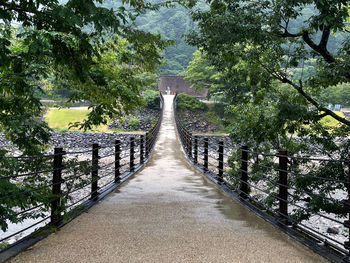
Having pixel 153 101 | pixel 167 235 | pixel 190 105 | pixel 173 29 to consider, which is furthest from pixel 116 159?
pixel 173 29

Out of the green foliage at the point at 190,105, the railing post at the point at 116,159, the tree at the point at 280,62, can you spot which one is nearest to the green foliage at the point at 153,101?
the green foliage at the point at 190,105

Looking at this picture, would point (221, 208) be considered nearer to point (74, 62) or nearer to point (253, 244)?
point (253, 244)

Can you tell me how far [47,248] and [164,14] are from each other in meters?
112

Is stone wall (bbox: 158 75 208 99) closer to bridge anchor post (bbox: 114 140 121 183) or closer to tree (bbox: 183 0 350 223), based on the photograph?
tree (bbox: 183 0 350 223)

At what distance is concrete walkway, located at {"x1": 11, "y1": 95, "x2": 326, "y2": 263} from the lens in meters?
3.34

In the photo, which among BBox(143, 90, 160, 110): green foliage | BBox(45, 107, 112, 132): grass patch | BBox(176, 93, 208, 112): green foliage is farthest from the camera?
BBox(176, 93, 208, 112): green foliage

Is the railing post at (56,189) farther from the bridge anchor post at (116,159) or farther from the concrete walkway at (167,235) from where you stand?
the bridge anchor post at (116,159)

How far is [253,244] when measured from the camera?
12.3 ft

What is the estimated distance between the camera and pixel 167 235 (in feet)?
13.1

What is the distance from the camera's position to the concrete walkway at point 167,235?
3342 millimetres

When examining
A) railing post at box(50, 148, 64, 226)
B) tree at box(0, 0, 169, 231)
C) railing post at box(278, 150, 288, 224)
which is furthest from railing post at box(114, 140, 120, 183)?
railing post at box(278, 150, 288, 224)

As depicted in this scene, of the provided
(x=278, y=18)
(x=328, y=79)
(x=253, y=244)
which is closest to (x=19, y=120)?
(x=253, y=244)

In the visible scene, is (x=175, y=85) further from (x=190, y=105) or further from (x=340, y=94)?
(x=340, y=94)

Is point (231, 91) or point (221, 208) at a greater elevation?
point (231, 91)
